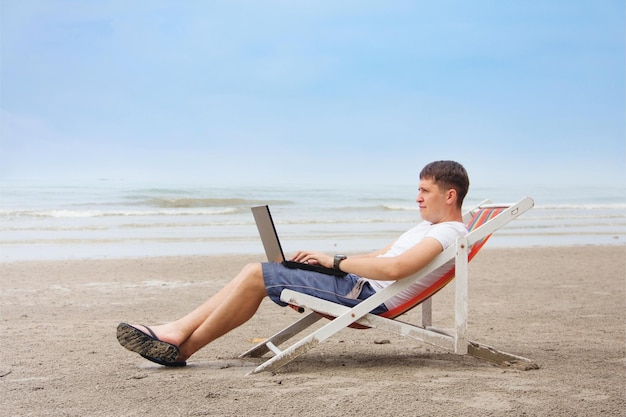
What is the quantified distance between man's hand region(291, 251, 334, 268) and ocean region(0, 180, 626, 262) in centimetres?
795

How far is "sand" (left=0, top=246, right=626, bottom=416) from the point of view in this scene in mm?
3691

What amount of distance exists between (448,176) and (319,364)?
1.36 m

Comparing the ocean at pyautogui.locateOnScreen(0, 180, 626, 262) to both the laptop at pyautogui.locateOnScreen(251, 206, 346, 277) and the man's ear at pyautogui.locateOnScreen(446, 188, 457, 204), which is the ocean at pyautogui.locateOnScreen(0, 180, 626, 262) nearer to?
the laptop at pyautogui.locateOnScreen(251, 206, 346, 277)

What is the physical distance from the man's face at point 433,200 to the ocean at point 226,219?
8115 mm

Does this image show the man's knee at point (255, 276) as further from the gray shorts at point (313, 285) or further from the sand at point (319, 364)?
the sand at point (319, 364)

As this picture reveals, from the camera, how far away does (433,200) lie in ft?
14.4

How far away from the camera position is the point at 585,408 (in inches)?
143

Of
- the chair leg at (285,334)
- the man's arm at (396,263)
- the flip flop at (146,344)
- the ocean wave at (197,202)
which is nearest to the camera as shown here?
the man's arm at (396,263)

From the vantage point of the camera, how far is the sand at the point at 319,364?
3691 millimetres

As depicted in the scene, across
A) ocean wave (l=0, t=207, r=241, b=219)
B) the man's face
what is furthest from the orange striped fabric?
ocean wave (l=0, t=207, r=241, b=219)

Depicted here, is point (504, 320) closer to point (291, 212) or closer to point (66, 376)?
point (66, 376)

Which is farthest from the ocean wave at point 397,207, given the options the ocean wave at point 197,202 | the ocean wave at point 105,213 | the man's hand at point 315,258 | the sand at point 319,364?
the man's hand at point 315,258

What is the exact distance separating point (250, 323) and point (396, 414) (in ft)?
10.3

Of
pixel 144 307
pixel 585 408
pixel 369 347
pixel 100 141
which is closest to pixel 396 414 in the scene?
pixel 585 408
